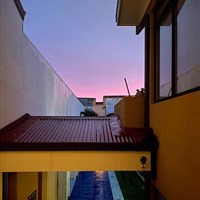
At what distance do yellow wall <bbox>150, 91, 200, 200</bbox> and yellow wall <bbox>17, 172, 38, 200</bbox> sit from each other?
2234 millimetres

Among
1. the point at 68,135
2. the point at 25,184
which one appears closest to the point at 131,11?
the point at 68,135

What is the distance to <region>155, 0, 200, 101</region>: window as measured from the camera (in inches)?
109

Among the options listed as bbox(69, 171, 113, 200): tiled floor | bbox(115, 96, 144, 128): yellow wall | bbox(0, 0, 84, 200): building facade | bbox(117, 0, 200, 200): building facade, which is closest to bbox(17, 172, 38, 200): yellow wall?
bbox(0, 0, 84, 200): building facade

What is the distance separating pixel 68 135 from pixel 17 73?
68.5 inches

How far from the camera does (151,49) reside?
4559mm

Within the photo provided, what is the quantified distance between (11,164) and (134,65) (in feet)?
46.4

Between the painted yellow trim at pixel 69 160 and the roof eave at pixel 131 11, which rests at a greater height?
the roof eave at pixel 131 11

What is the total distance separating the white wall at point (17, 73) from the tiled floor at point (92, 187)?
5.32 metres

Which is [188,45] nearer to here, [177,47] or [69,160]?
[177,47]

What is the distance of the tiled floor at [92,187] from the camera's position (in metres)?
11.7

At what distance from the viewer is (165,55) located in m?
3.86

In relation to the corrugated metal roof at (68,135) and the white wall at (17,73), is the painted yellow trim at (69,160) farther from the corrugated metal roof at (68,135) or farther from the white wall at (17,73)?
the white wall at (17,73)

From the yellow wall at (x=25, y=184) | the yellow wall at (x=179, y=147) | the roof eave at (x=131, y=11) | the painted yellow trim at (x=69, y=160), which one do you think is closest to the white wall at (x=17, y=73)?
the painted yellow trim at (x=69, y=160)

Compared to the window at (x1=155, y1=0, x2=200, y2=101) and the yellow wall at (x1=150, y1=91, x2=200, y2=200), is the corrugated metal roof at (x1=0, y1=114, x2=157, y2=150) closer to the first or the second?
the yellow wall at (x1=150, y1=91, x2=200, y2=200)
